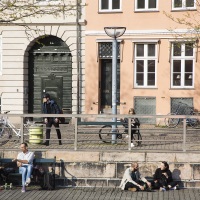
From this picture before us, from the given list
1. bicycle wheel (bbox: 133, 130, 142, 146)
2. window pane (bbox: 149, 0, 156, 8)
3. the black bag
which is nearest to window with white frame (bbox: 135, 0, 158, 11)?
window pane (bbox: 149, 0, 156, 8)

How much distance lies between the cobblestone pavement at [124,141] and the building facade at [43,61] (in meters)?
10.2

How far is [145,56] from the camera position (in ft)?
99.8

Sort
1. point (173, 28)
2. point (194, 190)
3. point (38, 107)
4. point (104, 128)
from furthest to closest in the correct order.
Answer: point (38, 107)
point (173, 28)
point (104, 128)
point (194, 190)

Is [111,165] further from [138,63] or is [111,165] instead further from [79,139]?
[138,63]

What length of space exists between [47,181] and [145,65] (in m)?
12.5

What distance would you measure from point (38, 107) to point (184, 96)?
7.23 m

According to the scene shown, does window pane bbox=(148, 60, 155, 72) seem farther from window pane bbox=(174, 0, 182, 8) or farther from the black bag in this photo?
the black bag

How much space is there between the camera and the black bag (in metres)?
19.3

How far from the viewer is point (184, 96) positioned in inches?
1179

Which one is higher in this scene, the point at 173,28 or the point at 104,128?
the point at 173,28

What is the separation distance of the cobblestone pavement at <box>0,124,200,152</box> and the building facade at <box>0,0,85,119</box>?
33.3ft

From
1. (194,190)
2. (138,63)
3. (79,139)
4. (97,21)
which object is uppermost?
(97,21)

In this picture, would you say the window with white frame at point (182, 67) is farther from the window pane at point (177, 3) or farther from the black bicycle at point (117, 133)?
the black bicycle at point (117, 133)

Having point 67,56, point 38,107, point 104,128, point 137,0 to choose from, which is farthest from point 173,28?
point 104,128
